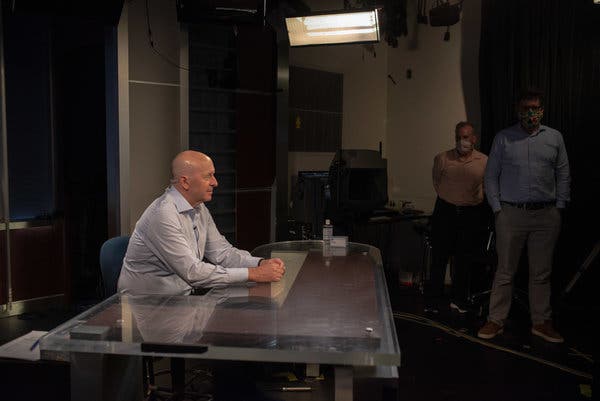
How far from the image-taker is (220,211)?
5648 millimetres

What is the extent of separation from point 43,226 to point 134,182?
94 cm

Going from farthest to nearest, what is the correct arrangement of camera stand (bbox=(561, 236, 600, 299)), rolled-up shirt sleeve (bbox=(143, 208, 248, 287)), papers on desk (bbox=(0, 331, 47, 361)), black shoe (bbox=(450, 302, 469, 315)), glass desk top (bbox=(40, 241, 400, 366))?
black shoe (bbox=(450, 302, 469, 315)) < camera stand (bbox=(561, 236, 600, 299)) < rolled-up shirt sleeve (bbox=(143, 208, 248, 287)) < papers on desk (bbox=(0, 331, 47, 361)) < glass desk top (bbox=(40, 241, 400, 366))

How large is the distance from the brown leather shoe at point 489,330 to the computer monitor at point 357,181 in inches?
62.3

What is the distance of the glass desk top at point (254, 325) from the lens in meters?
1.73

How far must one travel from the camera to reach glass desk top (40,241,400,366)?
1731 mm

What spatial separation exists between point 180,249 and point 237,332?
2.97 ft

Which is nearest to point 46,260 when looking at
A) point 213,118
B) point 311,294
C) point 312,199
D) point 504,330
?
point 213,118

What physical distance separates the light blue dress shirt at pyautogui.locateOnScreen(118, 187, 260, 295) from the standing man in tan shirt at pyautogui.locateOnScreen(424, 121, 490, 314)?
2764 mm

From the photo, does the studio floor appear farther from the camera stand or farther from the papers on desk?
the papers on desk

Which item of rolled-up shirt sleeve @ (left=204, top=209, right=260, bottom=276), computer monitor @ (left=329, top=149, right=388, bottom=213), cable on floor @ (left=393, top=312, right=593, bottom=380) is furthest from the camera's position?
computer monitor @ (left=329, top=149, right=388, bottom=213)

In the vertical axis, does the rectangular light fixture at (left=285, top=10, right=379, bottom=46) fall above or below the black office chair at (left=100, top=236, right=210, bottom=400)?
above

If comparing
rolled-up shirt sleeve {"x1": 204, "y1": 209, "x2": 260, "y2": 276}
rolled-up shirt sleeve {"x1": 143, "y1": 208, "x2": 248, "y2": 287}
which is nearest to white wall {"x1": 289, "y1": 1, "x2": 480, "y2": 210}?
rolled-up shirt sleeve {"x1": 204, "y1": 209, "x2": 260, "y2": 276}

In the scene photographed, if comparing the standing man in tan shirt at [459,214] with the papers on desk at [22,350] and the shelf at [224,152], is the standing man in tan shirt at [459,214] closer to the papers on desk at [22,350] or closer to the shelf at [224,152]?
the shelf at [224,152]

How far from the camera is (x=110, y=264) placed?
9.71ft
